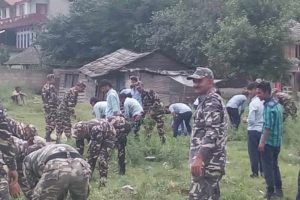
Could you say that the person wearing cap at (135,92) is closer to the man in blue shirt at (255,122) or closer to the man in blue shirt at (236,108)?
the man in blue shirt at (236,108)

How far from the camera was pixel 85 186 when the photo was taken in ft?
22.1

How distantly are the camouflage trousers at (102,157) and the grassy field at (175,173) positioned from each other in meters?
0.19

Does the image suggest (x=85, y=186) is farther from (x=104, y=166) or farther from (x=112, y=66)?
(x=112, y=66)

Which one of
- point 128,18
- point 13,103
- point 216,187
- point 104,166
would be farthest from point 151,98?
point 128,18

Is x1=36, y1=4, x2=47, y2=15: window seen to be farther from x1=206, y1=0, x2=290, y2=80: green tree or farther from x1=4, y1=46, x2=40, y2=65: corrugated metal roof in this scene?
x1=206, y1=0, x2=290, y2=80: green tree

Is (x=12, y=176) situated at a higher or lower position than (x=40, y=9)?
lower

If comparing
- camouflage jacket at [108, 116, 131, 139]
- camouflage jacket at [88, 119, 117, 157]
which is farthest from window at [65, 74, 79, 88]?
camouflage jacket at [88, 119, 117, 157]

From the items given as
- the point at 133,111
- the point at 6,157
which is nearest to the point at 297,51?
the point at 133,111

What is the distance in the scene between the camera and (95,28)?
3912 centimetres

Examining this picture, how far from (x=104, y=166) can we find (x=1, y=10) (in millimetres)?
56604

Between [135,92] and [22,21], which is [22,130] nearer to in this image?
[135,92]

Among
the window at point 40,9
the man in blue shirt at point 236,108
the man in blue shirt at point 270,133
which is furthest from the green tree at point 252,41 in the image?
the window at point 40,9

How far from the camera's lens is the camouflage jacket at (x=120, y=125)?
11055mm

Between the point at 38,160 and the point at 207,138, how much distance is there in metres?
1.76
